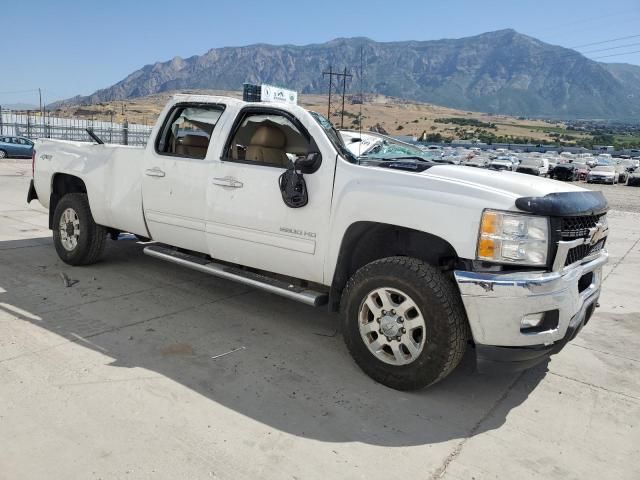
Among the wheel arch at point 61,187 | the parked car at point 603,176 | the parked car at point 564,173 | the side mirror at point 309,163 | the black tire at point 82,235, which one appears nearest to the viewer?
the side mirror at point 309,163

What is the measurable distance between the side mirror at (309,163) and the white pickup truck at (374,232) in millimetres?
10

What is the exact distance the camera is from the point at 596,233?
12.6 feet

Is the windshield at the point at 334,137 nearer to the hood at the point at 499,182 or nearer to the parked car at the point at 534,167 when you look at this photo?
the hood at the point at 499,182

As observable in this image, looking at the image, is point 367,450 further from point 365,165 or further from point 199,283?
point 199,283

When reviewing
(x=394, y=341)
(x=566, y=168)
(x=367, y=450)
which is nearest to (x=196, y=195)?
(x=394, y=341)

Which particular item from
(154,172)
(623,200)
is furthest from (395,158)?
(623,200)

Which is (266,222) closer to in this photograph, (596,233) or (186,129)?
Answer: (186,129)

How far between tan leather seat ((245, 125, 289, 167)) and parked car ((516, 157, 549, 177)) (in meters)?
43.1

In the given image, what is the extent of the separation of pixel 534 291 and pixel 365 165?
4.80 ft

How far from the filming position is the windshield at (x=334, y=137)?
13.5 ft

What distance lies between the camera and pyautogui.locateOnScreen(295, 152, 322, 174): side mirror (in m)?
4.04

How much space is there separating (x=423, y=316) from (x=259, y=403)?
1175 millimetres

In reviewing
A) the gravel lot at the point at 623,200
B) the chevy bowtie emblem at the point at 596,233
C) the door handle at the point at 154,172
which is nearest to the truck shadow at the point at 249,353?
the chevy bowtie emblem at the point at 596,233

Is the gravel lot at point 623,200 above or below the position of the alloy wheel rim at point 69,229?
below
